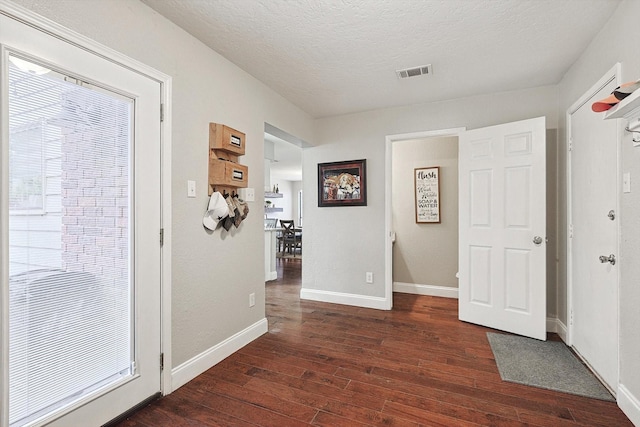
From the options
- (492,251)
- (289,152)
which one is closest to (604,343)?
(492,251)

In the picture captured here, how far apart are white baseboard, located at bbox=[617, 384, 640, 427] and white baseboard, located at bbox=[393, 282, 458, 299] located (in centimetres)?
238

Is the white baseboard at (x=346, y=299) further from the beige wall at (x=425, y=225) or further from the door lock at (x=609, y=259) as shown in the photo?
the door lock at (x=609, y=259)

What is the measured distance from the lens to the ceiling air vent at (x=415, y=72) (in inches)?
103

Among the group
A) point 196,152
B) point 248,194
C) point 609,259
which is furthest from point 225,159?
point 609,259

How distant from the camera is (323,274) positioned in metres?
4.02

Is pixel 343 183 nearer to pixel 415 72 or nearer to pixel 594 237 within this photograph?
pixel 415 72

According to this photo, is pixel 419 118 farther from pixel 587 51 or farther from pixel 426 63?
pixel 587 51

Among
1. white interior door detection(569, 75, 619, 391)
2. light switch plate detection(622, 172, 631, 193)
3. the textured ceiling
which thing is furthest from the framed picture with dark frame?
light switch plate detection(622, 172, 631, 193)

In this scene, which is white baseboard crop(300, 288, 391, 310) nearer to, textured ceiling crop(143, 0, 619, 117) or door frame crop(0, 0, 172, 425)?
door frame crop(0, 0, 172, 425)

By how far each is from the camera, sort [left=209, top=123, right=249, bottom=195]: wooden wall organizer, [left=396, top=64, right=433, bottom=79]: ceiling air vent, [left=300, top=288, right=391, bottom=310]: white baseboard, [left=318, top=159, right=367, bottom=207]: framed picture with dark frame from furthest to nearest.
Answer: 1. [left=318, top=159, right=367, bottom=207]: framed picture with dark frame
2. [left=300, top=288, right=391, bottom=310]: white baseboard
3. [left=396, top=64, right=433, bottom=79]: ceiling air vent
4. [left=209, top=123, right=249, bottom=195]: wooden wall organizer

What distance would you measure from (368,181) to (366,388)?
2.36m

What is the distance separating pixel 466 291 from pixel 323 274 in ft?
5.59

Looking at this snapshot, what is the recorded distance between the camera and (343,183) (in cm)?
388

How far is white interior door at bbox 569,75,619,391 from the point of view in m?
1.94
